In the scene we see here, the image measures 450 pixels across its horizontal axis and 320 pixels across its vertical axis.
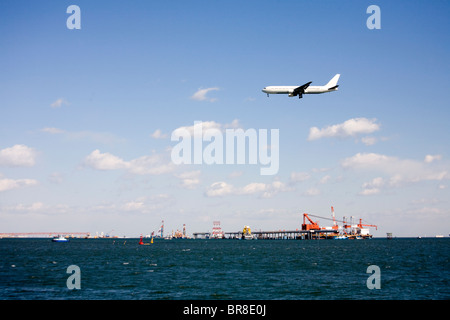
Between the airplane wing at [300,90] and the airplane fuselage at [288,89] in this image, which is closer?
the airplane wing at [300,90]

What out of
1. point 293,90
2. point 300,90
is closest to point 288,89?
point 293,90

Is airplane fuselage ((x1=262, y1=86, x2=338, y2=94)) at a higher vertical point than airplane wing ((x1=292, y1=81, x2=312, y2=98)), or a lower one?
higher

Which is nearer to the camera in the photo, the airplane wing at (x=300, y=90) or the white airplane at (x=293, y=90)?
the airplane wing at (x=300, y=90)

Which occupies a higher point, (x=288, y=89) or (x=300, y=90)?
(x=288, y=89)

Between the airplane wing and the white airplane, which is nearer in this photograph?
the airplane wing

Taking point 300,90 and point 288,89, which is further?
point 288,89

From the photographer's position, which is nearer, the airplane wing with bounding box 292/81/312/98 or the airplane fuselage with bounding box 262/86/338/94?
the airplane wing with bounding box 292/81/312/98

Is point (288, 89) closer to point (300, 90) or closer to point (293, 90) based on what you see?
point (293, 90)

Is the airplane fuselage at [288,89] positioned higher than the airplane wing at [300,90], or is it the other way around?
the airplane fuselage at [288,89]
